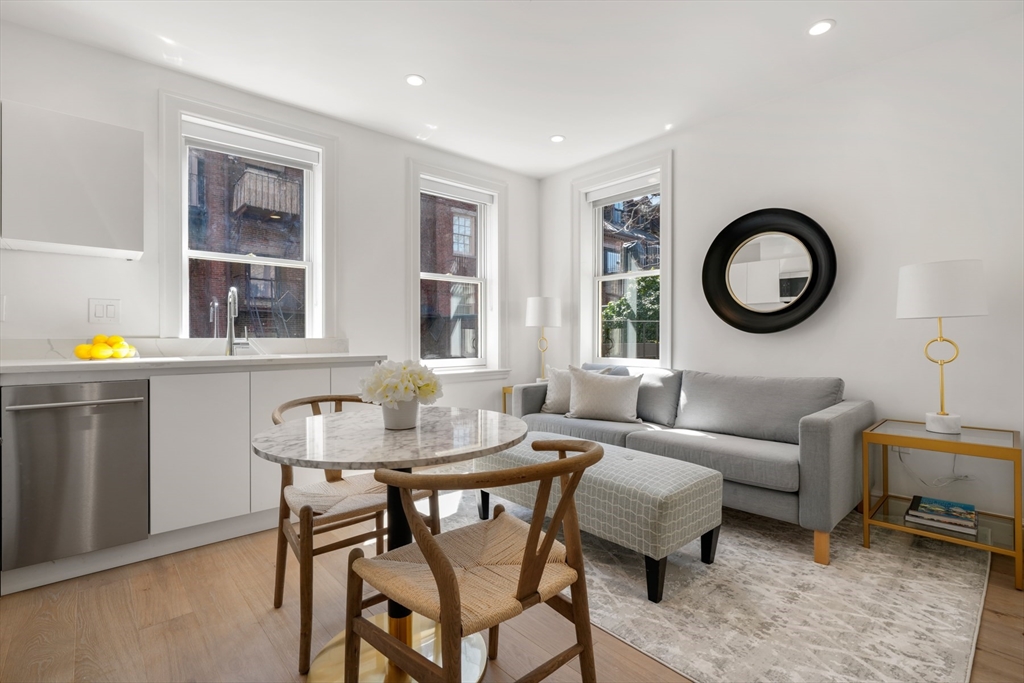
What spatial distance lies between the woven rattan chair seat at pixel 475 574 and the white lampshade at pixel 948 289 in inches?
86.3

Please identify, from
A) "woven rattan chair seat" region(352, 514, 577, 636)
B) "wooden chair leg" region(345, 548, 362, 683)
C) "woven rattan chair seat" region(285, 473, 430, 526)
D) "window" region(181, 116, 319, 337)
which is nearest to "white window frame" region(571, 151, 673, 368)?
"window" region(181, 116, 319, 337)

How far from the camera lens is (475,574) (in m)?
1.20

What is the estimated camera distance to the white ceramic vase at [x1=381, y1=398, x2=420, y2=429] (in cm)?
150

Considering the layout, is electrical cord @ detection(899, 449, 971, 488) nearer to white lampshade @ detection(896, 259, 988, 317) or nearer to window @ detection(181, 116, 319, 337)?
white lampshade @ detection(896, 259, 988, 317)

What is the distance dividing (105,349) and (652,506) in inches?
106

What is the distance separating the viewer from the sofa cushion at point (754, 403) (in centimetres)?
278

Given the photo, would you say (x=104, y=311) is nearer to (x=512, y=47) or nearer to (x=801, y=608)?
(x=512, y=47)

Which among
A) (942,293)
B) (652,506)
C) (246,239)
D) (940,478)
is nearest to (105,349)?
(246,239)

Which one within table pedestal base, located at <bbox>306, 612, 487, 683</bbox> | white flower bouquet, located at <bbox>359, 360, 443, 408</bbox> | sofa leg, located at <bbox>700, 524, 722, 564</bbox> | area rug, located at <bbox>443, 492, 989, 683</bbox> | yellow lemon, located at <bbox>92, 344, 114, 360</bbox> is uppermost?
yellow lemon, located at <bbox>92, 344, 114, 360</bbox>

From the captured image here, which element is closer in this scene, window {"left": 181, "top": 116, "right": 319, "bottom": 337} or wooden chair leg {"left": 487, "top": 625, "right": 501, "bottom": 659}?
wooden chair leg {"left": 487, "top": 625, "right": 501, "bottom": 659}

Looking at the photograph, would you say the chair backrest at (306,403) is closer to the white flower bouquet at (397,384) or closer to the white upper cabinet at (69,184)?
the white flower bouquet at (397,384)

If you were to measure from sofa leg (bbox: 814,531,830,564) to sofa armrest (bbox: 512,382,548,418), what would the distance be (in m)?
2.00

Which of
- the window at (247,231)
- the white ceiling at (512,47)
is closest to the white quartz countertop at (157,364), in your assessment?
the window at (247,231)

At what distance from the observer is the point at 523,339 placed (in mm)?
4781
